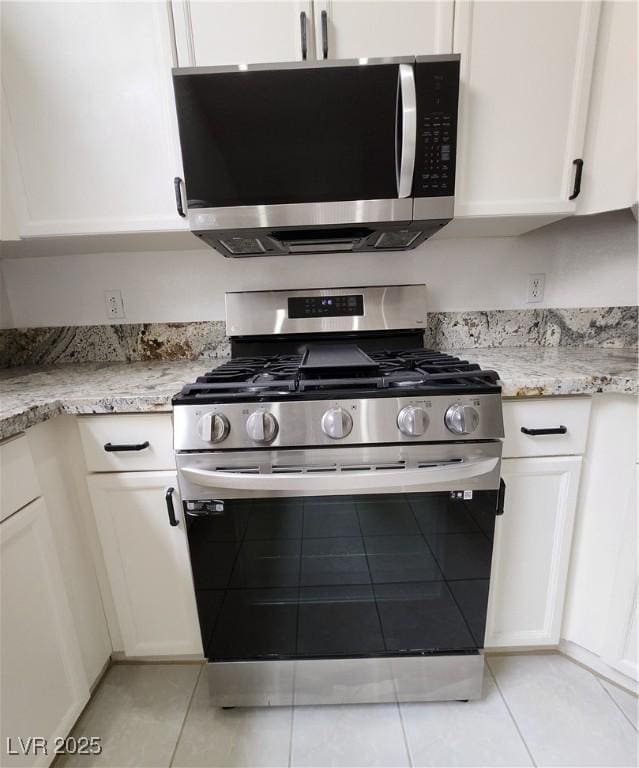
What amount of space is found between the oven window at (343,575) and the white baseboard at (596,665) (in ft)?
1.37

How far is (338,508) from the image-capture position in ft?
3.00

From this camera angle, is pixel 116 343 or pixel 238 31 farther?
pixel 116 343

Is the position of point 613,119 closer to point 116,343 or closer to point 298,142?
point 298,142

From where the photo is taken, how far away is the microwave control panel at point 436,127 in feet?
3.17

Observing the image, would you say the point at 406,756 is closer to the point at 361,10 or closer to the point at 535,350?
the point at 535,350

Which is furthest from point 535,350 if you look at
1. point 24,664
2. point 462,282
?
point 24,664

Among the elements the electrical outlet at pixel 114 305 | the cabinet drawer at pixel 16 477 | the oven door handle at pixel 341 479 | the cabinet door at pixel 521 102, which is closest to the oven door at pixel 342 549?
the oven door handle at pixel 341 479

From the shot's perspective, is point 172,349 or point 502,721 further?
point 172,349

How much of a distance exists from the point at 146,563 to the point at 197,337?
2.67 ft

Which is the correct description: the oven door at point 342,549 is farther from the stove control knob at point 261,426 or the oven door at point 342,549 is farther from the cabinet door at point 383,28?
the cabinet door at point 383,28

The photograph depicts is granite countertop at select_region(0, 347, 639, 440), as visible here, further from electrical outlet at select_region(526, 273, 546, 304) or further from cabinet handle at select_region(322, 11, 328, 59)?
cabinet handle at select_region(322, 11, 328, 59)

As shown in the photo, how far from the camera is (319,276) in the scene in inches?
57.6

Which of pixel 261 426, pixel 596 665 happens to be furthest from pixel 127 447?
pixel 596 665

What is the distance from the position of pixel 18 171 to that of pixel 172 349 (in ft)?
2.29
